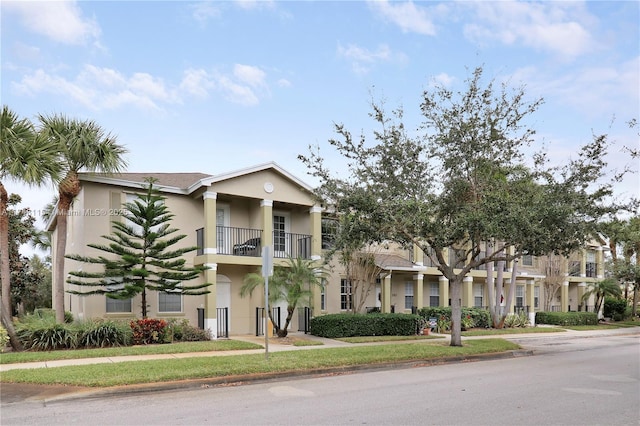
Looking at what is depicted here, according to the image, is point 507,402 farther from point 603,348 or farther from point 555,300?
point 555,300

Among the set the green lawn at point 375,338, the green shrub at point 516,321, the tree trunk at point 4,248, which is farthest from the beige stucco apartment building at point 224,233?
the green shrub at point 516,321

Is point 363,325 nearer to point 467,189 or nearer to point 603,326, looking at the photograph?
point 467,189

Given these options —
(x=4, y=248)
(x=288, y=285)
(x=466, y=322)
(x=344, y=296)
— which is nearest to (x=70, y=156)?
(x=4, y=248)

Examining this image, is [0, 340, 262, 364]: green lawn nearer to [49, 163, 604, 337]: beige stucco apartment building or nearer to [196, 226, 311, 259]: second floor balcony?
[49, 163, 604, 337]: beige stucco apartment building

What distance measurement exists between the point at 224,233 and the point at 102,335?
23.8 feet

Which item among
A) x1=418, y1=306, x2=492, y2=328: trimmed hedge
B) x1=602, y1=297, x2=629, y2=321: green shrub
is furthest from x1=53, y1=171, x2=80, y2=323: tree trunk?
x1=602, y1=297, x2=629, y2=321: green shrub

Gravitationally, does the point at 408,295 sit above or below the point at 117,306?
below

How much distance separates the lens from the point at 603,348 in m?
20.6

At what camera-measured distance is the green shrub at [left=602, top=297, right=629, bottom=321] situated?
128 feet

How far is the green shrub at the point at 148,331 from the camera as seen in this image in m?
16.8

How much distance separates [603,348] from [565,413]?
13867 mm

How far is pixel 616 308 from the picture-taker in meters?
39.4

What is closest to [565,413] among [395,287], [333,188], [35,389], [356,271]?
[35,389]

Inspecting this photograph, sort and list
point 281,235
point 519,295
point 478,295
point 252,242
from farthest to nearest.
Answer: point 519,295 → point 478,295 → point 281,235 → point 252,242
